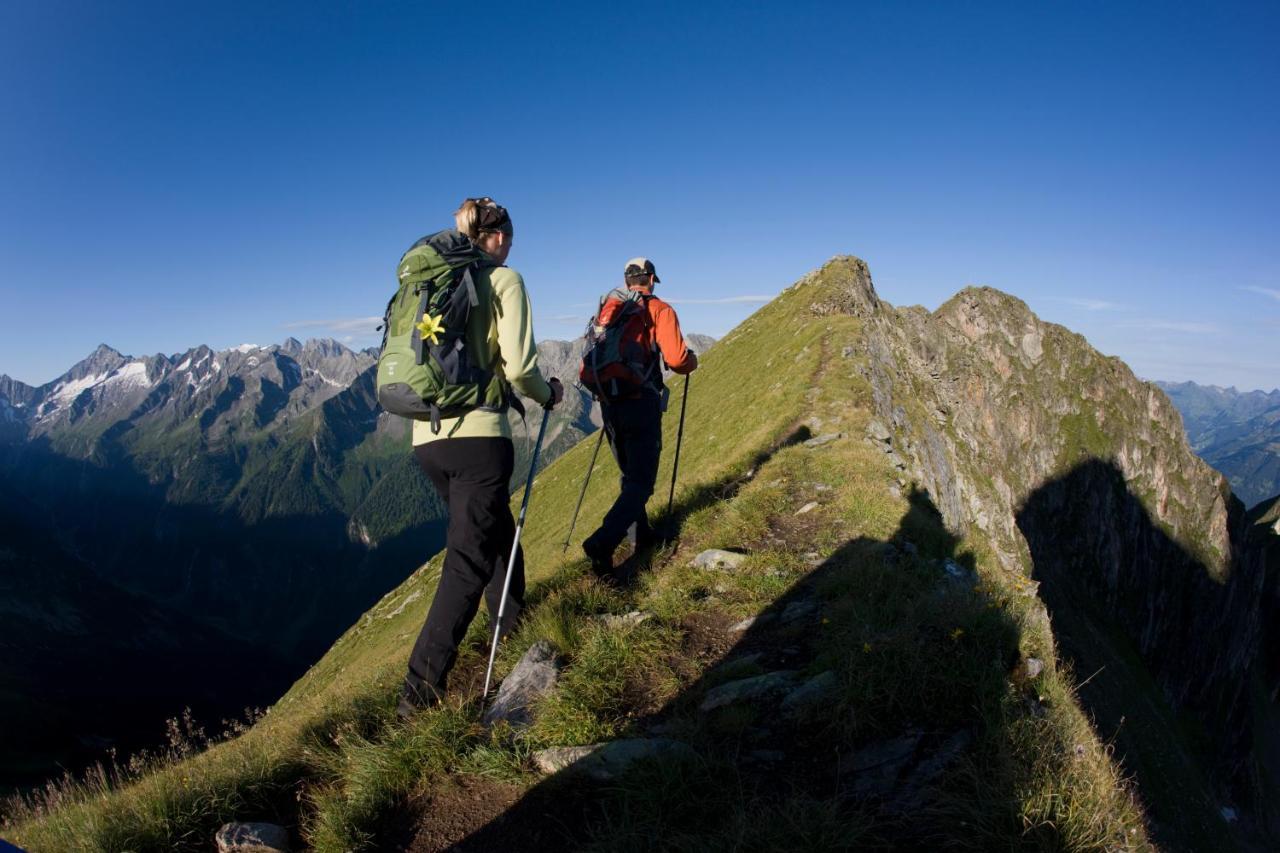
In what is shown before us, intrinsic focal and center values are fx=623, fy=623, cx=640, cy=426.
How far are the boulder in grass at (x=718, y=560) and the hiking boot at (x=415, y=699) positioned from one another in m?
3.98

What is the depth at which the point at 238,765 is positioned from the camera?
4.81m

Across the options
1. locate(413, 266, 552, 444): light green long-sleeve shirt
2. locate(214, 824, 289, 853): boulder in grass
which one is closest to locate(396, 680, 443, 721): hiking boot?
locate(214, 824, 289, 853): boulder in grass

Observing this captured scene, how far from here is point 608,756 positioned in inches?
174

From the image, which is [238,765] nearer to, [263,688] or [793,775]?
[793,775]

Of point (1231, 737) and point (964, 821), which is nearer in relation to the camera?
point (964, 821)

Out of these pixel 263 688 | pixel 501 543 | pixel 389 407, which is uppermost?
pixel 389 407

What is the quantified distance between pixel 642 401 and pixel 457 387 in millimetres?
3727

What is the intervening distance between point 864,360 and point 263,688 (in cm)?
20112

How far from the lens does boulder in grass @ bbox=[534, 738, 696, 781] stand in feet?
13.9

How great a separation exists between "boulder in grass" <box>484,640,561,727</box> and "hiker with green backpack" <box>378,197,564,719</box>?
568 mm

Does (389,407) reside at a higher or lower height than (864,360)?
Answer: lower

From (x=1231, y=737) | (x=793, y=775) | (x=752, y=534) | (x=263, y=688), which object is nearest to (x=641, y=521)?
(x=752, y=534)

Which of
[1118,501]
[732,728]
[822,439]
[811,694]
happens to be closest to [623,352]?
[811,694]

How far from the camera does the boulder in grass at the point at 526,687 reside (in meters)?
5.15
